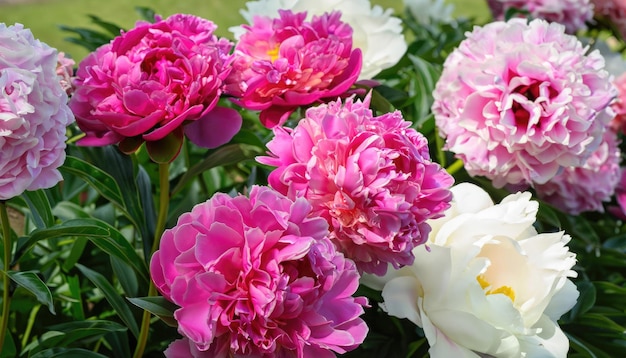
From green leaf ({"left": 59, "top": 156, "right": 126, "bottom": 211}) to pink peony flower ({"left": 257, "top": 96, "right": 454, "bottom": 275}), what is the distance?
223 millimetres

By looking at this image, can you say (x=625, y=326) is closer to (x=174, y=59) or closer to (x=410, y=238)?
(x=410, y=238)

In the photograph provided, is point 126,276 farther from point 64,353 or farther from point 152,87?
point 152,87

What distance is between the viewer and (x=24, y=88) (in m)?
0.55

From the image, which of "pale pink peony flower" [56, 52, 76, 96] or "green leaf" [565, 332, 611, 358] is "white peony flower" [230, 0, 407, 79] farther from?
"green leaf" [565, 332, 611, 358]

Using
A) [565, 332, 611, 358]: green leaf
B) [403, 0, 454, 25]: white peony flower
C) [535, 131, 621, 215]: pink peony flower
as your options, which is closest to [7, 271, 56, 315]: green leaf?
[565, 332, 611, 358]: green leaf

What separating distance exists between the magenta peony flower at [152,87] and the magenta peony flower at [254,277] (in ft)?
0.45

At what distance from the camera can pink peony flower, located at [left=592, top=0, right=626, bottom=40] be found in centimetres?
133

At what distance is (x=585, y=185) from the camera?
3.28 feet

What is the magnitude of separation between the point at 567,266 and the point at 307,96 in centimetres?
25

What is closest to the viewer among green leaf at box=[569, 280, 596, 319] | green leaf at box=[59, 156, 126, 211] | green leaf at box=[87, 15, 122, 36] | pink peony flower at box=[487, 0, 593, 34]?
green leaf at box=[59, 156, 126, 211]

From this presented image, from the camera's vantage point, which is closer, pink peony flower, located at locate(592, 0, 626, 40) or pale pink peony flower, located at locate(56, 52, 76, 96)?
pale pink peony flower, located at locate(56, 52, 76, 96)

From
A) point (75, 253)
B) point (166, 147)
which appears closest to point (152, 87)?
point (166, 147)

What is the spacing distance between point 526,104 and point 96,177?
403mm

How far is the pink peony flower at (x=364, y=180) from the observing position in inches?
21.4
